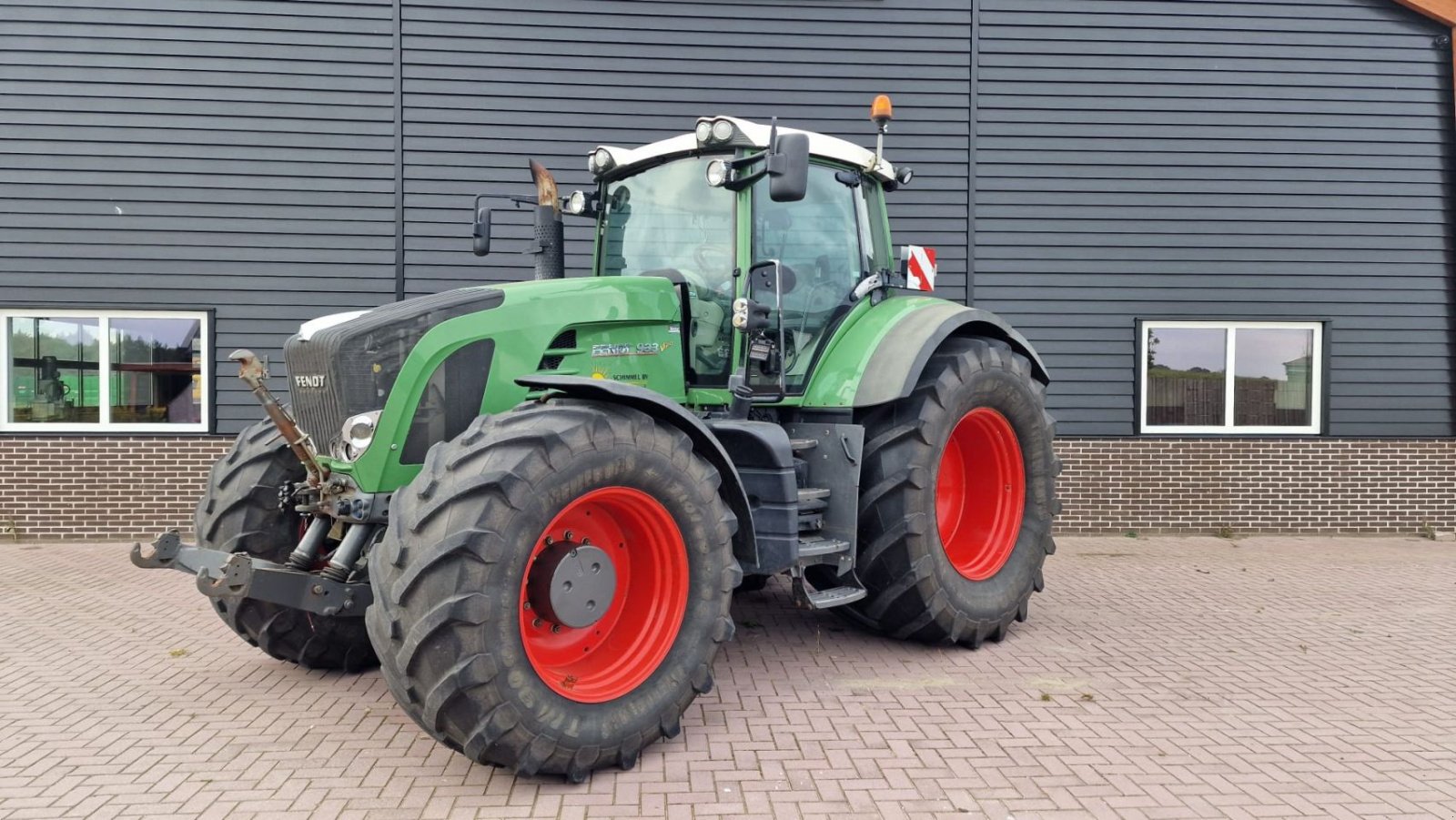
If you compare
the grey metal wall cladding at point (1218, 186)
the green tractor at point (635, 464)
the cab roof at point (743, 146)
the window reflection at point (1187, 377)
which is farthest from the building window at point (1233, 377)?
the cab roof at point (743, 146)

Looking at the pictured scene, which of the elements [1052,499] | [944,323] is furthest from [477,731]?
[1052,499]

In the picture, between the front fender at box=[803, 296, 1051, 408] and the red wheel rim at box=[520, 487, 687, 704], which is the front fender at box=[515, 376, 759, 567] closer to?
the red wheel rim at box=[520, 487, 687, 704]

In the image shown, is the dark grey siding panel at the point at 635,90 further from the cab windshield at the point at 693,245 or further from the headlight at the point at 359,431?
the headlight at the point at 359,431

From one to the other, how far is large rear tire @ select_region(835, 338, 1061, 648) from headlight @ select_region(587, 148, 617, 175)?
6.33 ft

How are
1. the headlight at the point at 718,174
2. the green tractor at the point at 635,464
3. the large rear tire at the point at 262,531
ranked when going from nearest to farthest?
the green tractor at the point at 635,464 < the large rear tire at the point at 262,531 < the headlight at the point at 718,174

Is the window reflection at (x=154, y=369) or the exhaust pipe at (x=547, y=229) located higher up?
the exhaust pipe at (x=547, y=229)

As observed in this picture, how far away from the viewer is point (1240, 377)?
28.7 feet

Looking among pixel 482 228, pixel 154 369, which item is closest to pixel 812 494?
pixel 482 228

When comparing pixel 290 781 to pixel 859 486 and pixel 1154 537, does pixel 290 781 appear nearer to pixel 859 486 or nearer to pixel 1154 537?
pixel 859 486

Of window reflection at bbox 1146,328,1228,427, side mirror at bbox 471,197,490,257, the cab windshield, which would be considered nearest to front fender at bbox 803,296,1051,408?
the cab windshield

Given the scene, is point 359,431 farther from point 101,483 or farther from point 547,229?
point 101,483

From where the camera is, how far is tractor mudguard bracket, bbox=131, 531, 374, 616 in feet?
10.8

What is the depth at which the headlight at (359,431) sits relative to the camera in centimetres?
363

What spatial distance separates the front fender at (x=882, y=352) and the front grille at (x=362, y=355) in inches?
71.7
